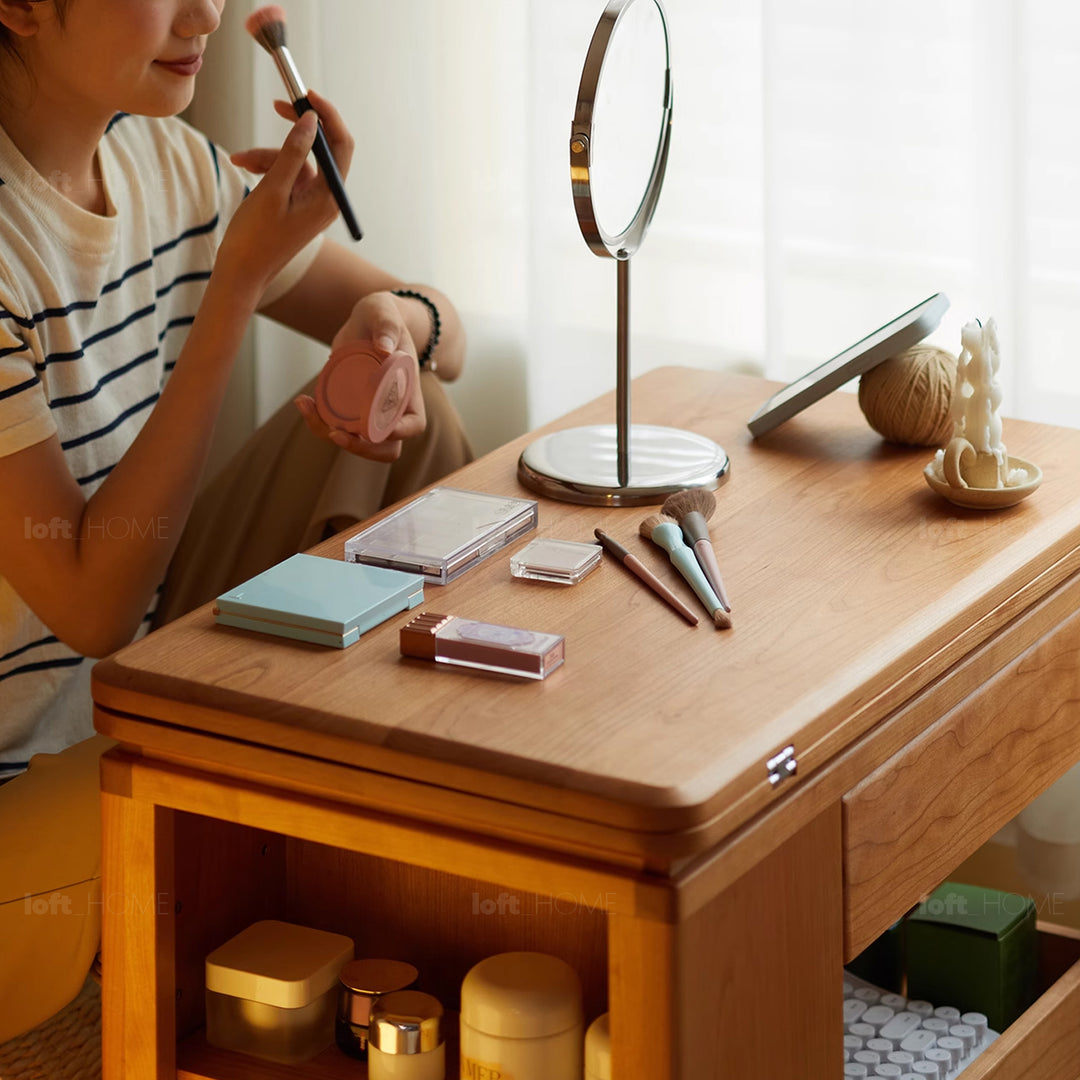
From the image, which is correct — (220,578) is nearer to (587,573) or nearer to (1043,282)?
(587,573)

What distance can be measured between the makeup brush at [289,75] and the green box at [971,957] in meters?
0.66

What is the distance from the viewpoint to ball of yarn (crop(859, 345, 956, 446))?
3.70ft

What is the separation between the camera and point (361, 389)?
1.13m

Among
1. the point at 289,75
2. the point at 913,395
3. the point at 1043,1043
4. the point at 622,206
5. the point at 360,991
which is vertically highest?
the point at 289,75

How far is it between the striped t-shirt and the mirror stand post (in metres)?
0.35

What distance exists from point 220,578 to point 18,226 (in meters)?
0.37

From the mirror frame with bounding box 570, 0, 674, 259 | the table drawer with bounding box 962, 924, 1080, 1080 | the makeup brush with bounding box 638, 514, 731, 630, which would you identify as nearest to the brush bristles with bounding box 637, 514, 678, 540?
the makeup brush with bounding box 638, 514, 731, 630

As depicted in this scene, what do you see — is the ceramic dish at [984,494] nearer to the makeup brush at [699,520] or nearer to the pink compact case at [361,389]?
the makeup brush at [699,520]

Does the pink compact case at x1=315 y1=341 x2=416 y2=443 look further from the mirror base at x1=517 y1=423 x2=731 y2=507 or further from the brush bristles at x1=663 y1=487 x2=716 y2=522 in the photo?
the brush bristles at x1=663 y1=487 x2=716 y2=522

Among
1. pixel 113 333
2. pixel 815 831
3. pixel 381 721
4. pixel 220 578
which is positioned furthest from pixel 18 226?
pixel 815 831

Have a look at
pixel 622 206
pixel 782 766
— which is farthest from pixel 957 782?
pixel 622 206

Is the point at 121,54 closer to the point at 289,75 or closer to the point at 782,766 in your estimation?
the point at 289,75

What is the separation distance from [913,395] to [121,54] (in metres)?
0.62

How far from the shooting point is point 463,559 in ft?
3.23
